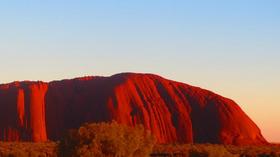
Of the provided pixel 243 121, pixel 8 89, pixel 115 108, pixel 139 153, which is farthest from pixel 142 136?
pixel 8 89

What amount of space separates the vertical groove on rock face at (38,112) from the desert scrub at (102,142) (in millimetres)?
51764

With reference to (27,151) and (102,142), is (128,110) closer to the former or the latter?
(27,151)

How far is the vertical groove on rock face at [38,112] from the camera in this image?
3260 inches

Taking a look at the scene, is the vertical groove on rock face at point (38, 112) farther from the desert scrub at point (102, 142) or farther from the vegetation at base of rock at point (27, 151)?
the desert scrub at point (102, 142)

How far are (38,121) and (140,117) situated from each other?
582 inches

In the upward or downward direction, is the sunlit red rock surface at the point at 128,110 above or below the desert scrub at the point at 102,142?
below

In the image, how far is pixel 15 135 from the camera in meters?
82.6

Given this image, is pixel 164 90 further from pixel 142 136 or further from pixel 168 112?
pixel 142 136

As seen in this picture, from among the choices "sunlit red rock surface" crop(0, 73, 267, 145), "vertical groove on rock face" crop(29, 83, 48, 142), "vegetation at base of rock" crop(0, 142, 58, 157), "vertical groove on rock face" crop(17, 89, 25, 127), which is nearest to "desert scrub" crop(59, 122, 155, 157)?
"vegetation at base of rock" crop(0, 142, 58, 157)

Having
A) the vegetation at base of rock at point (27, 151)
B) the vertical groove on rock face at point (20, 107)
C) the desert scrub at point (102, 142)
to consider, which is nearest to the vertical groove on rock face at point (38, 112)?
the vertical groove on rock face at point (20, 107)

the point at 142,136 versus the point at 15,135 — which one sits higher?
the point at 142,136

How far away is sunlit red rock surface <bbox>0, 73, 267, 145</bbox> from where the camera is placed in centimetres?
8262

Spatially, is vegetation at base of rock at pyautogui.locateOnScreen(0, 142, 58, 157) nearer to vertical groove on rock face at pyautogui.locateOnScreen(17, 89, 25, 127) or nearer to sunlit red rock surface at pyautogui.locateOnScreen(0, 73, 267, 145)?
sunlit red rock surface at pyautogui.locateOnScreen(0, 73, 267, 145)

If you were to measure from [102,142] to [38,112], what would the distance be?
56.2 meters
